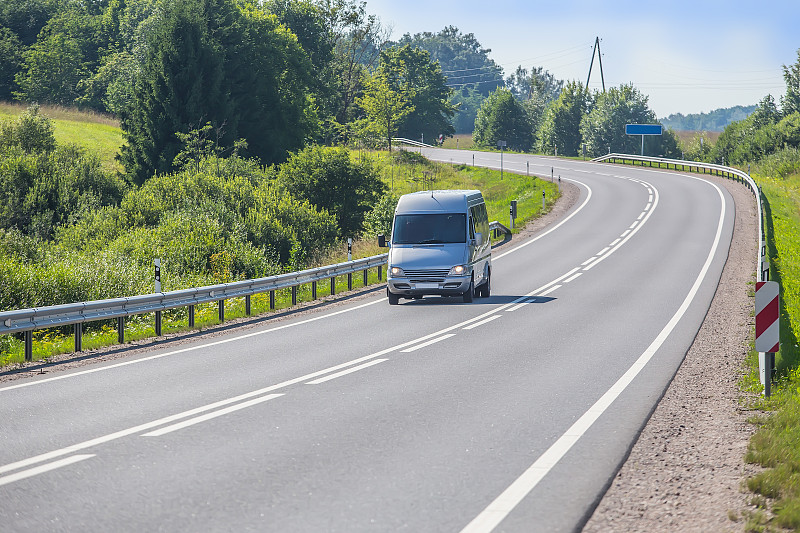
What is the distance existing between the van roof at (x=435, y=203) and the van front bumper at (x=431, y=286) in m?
1.96

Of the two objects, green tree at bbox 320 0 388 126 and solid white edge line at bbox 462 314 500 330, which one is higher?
green tree at bbox 320 0 388 126

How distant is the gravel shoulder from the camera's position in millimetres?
5770

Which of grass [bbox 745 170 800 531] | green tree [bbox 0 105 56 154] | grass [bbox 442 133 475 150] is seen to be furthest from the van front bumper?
grass [bbox 442 133 475 150]

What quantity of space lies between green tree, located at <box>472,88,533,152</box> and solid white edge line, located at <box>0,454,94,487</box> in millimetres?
103972

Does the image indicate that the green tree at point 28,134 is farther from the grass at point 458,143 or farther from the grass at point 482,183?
the grass at point 458,143

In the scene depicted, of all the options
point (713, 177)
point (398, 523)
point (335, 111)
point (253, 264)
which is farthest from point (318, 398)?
point (335, 111)

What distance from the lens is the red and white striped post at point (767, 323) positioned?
9570 millimetres

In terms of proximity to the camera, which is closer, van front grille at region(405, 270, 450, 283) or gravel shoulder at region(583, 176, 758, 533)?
gravel shoulder at region(583, 176, 758, 533)

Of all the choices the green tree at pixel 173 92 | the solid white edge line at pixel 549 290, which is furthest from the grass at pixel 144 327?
the green tree at pixel 173 92

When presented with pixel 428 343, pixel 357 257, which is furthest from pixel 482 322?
pixel 357 257

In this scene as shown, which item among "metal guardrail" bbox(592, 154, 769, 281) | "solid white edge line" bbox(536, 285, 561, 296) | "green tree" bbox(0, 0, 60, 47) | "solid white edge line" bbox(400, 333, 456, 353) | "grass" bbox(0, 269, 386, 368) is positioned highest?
"green tree" bbox(0, 0, 60, 47)

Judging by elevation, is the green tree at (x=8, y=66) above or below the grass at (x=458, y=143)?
above

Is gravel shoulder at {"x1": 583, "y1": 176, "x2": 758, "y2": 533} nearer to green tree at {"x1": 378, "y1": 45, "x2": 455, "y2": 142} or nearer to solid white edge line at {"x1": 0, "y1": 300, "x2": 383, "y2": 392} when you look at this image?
solid white edge line at {"x1": 0, "y1": 300, "x2": 383, "y2": 392}

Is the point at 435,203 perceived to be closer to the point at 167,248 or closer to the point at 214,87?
the point at 167,248
